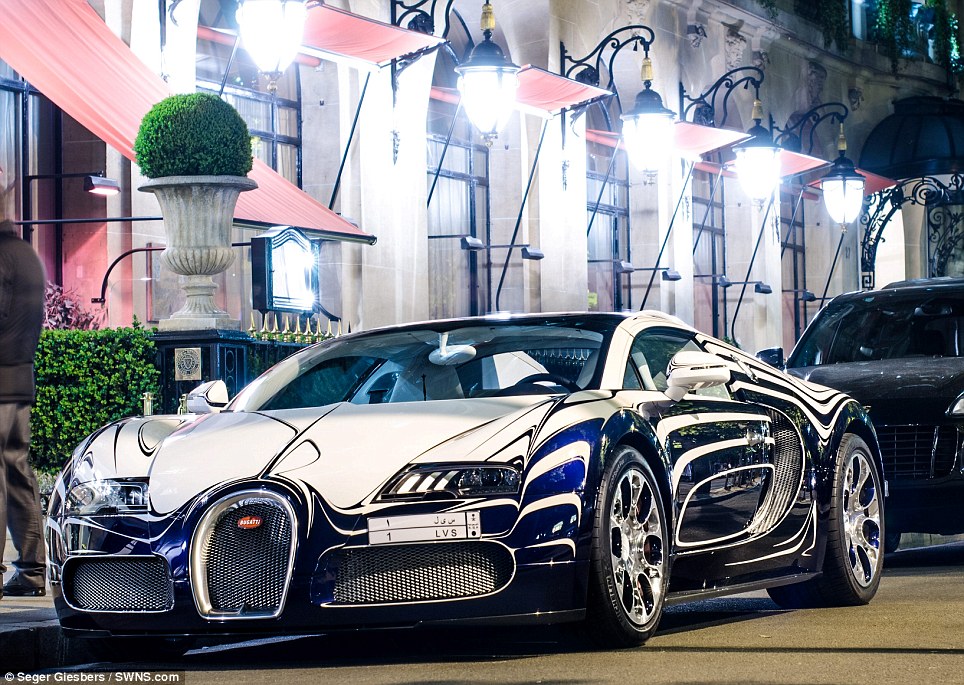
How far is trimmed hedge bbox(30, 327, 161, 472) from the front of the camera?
13.7 m

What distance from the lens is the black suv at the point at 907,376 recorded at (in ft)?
34.8

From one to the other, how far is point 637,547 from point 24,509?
10.4 feet

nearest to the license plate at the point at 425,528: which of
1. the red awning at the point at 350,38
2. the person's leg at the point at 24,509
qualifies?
the person's leg at the point at 24,509

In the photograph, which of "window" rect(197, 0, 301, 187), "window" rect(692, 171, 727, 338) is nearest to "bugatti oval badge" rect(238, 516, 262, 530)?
"window" rect(197, 0, 301, 187)

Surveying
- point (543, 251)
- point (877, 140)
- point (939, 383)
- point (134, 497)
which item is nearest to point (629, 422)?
point (134, 497)

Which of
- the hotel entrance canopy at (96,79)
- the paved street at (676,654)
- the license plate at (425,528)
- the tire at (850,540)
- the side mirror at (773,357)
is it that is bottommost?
the paved street at (676,654)

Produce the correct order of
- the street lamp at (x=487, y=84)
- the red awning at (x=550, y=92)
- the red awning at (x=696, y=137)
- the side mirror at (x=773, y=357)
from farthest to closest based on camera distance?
1. the red awning at (x=696, y=137)
2. the red awning at (x=550, y=92)
3. the street lamp at (x=487, y=84)
4. the side mirror at (x=773, y=357)

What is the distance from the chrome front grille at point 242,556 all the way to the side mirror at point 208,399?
1249mm

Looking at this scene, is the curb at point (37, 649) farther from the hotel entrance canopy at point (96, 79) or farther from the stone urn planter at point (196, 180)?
the hotel entrance canopy at point (96, 79)

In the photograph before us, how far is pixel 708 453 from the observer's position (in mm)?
7727

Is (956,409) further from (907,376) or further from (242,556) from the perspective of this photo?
(242,556)

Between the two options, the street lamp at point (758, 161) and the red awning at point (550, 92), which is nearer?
the red awning at point (550, 92)

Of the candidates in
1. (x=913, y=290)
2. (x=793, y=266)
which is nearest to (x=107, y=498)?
(x=913, y=290)

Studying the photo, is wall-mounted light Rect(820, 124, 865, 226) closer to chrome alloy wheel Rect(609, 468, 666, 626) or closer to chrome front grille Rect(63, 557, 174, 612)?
chrome alloy wheel Rect(609, 468, 666, 626)
